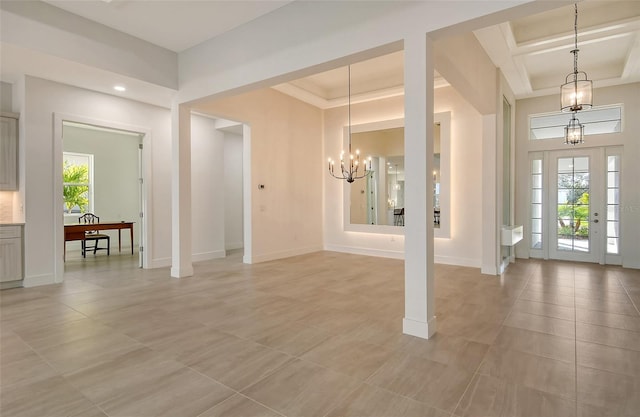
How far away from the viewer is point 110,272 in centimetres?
595

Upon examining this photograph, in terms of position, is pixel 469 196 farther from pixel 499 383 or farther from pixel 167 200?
pixel 167 200

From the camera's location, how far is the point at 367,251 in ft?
25.1

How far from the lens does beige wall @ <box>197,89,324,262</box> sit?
6699mm

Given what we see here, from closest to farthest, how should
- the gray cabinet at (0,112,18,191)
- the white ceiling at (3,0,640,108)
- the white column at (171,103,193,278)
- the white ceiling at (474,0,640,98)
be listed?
the white ceiling at (3,0,640,108) → the white ceiling at (474,0,640,98) → the gray cabinet at (0,112,18,191) → the white column at (171,103,193,278)

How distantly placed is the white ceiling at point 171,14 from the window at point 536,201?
21.0 feet

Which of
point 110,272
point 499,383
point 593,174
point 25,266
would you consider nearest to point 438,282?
point 499,383

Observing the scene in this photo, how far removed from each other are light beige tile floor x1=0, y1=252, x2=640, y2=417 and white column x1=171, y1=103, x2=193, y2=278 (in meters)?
0.70

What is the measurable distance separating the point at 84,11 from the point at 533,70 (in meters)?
7.28

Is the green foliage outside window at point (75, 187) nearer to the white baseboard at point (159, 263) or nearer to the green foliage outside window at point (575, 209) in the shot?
the white baseboard at point (159, 263)

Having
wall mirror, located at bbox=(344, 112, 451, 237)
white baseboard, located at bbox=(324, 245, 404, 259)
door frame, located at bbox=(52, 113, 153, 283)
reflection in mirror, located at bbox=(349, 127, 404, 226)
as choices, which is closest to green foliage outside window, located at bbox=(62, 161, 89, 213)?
door frame, located at bbox=(52, 113, 153, 283)

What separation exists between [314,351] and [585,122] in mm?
7460

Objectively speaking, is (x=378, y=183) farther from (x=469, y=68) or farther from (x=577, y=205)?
(x=577, y=205)

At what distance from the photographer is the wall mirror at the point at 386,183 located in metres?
6.62

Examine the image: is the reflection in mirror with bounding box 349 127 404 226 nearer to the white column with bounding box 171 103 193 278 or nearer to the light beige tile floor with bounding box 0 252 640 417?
the light beige tile floor with bounding box 0 252 640 417
